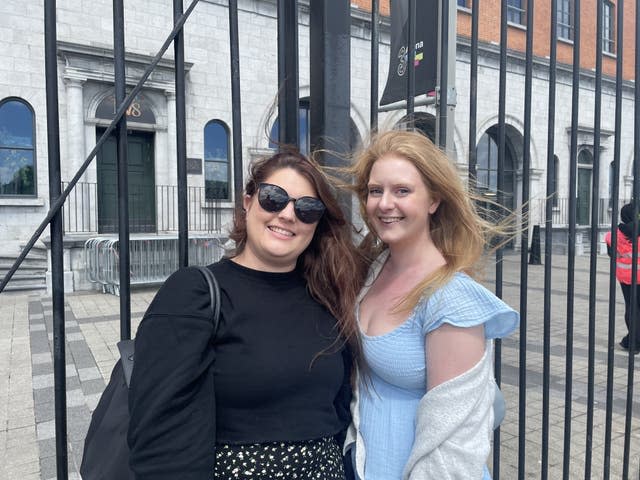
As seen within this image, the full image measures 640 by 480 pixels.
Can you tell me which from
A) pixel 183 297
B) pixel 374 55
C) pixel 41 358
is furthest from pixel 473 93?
pixel 41 358

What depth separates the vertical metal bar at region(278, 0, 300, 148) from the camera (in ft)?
6.05

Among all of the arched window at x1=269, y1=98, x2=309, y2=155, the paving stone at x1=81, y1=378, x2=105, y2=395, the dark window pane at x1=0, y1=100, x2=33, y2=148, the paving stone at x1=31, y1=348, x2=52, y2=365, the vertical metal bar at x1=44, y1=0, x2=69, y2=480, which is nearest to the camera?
the vertical metal bar at x1=44, y1=0, x2=69, y2=480

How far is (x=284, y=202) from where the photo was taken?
5.18 ft

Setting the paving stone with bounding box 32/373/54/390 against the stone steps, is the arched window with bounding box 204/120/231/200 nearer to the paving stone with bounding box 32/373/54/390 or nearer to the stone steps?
the stone steps

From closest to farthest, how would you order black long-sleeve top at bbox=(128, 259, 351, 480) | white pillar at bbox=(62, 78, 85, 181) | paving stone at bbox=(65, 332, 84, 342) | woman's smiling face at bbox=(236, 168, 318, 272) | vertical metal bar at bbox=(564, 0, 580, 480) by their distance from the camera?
1. black long-sleeve top at bbox=(128, 259, 351, 480)
2. woman's smiling face at bbox=(236, 168, 318, 272)
3. vertical metal bar at bbox=(564, 0, 580, 480)
4. paving stone at bbox=(65, 332, 84, 342)
5. white pillar at bbox=(62, 78, 85, 181)

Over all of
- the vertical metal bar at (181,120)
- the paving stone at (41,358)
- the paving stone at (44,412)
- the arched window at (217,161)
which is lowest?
the paving stone at (44,412)

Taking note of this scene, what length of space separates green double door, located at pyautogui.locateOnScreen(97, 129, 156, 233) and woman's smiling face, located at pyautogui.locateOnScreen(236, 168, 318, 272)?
11086 millimetres

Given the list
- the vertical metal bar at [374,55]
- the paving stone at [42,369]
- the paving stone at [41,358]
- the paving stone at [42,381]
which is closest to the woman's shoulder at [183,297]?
the vertical metal bar at [374,55]

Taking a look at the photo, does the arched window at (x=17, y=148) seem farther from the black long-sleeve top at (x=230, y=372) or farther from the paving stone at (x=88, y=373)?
the black long-sleeve top at (x=230, y=372)

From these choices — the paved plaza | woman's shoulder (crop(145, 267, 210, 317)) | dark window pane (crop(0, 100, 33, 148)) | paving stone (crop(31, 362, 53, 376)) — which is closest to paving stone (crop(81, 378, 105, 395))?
the paved plaza

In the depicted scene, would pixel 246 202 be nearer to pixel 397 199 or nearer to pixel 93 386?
pixel 397 199

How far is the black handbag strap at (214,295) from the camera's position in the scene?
1.37m

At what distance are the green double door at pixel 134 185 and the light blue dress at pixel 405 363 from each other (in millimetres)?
11274

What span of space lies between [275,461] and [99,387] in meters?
4.32
